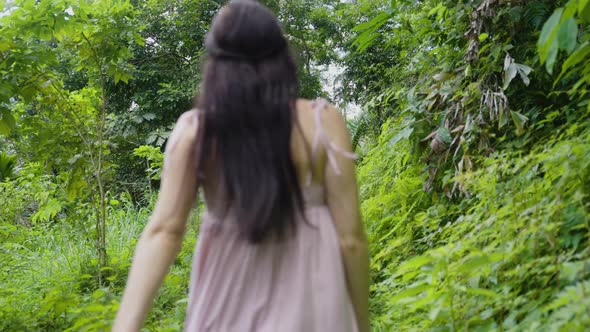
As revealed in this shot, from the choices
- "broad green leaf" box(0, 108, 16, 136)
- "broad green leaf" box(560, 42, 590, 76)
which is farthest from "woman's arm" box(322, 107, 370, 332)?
"broad green leaf" box(0, 108, 16, 136)

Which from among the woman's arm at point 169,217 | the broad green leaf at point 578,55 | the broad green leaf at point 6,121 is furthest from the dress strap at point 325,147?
the broad green leaf at point 6,121

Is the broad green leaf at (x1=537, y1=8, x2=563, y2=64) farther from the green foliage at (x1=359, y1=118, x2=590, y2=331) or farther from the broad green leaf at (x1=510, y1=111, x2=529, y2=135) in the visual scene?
the broad green leaf at (x1=510, y1=111, x2=529, y2=135)

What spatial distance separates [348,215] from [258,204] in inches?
8.3

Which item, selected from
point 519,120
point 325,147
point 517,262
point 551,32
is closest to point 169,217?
point 325,147

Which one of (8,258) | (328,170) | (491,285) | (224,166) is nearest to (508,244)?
(491,285)

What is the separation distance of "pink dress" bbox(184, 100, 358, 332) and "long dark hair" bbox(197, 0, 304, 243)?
0.14ft

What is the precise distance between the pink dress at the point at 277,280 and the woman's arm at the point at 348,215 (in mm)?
20

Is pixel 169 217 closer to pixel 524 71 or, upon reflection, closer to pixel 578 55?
pixel 578 55

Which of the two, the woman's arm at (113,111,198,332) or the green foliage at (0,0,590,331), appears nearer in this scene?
the woman's arm at (113,111,198,332)

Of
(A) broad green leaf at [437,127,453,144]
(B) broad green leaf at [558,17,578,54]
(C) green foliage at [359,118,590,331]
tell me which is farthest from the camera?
(A) broad green leaf at [437,127,453,144]

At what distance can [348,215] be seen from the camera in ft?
4.51

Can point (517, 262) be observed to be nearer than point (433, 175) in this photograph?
Yes

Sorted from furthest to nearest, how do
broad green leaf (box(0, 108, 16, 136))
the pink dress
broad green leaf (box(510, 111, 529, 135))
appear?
1. broad green leaf (box(0, 108, 16, 136))
2. broad green leaf (box(510, 111, 529, 135))
3. the pink dress

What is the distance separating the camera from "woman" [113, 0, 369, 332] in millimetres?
1331
